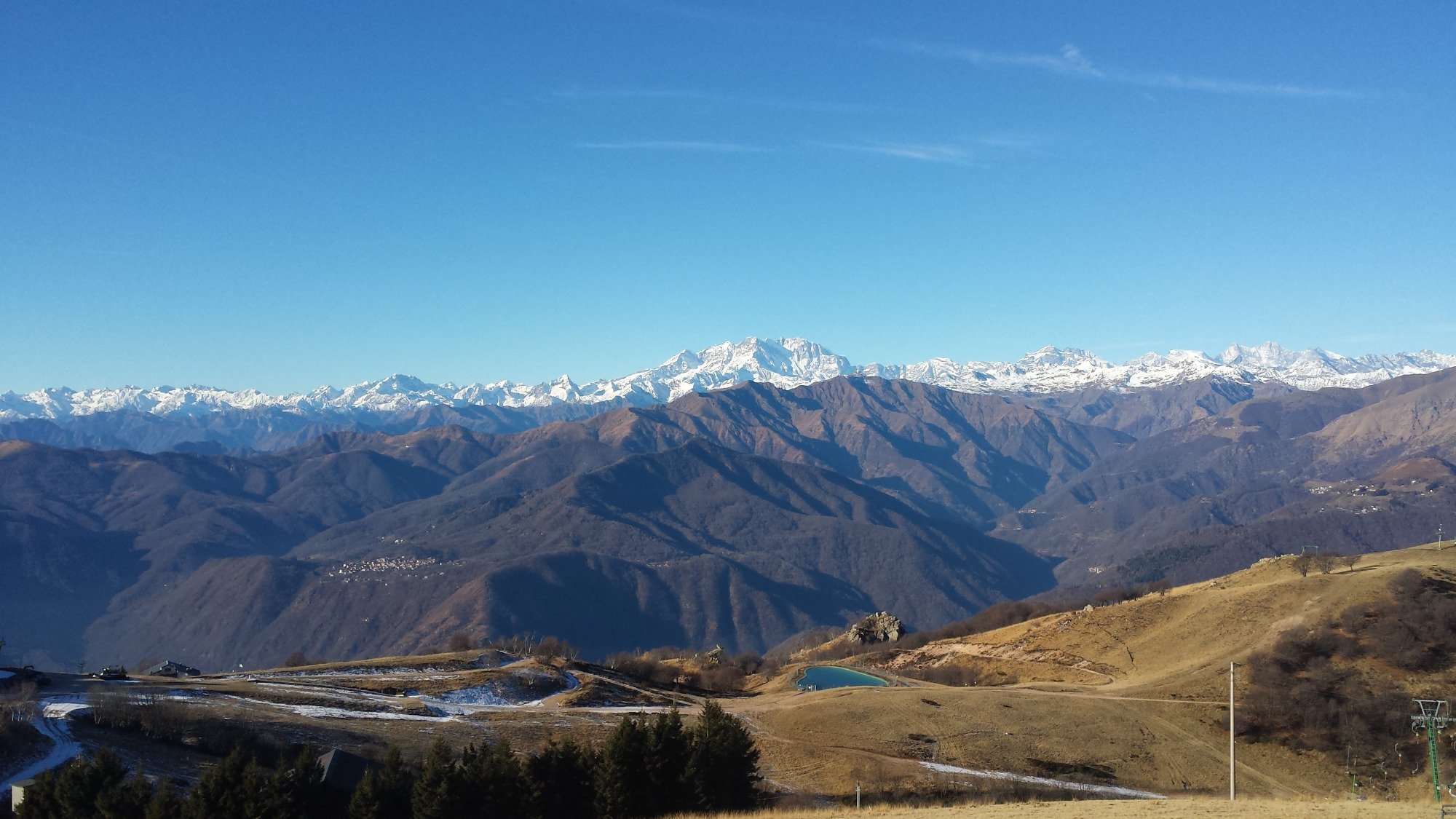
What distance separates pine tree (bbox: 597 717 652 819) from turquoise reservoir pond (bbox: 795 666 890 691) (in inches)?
2459

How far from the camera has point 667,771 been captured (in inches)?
2088

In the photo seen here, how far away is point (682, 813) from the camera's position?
2042 inches

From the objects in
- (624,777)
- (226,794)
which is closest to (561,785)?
(624,777)

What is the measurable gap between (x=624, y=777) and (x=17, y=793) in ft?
92.3

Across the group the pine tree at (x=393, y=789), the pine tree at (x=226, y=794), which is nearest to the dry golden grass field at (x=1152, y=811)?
the pine tree at (x=393, y=789)

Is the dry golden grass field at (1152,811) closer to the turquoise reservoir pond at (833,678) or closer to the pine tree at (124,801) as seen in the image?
the pine tree at (124,801)

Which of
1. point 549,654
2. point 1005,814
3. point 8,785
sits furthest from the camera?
point 549,654

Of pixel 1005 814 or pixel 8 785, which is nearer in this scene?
pixel 1005 814

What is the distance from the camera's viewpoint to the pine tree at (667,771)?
171 ft

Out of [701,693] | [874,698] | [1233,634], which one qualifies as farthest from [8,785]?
[1233,634]

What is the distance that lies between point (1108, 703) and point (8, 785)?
75.1 meters

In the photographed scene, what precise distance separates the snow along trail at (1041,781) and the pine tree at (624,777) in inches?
960

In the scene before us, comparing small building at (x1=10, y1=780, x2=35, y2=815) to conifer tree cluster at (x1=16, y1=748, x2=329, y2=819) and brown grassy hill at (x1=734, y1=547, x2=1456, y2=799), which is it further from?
brown grassy hill at (x1=734, y1=547, x2=1456, y2=799)

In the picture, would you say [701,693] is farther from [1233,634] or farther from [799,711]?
[1233,634]
